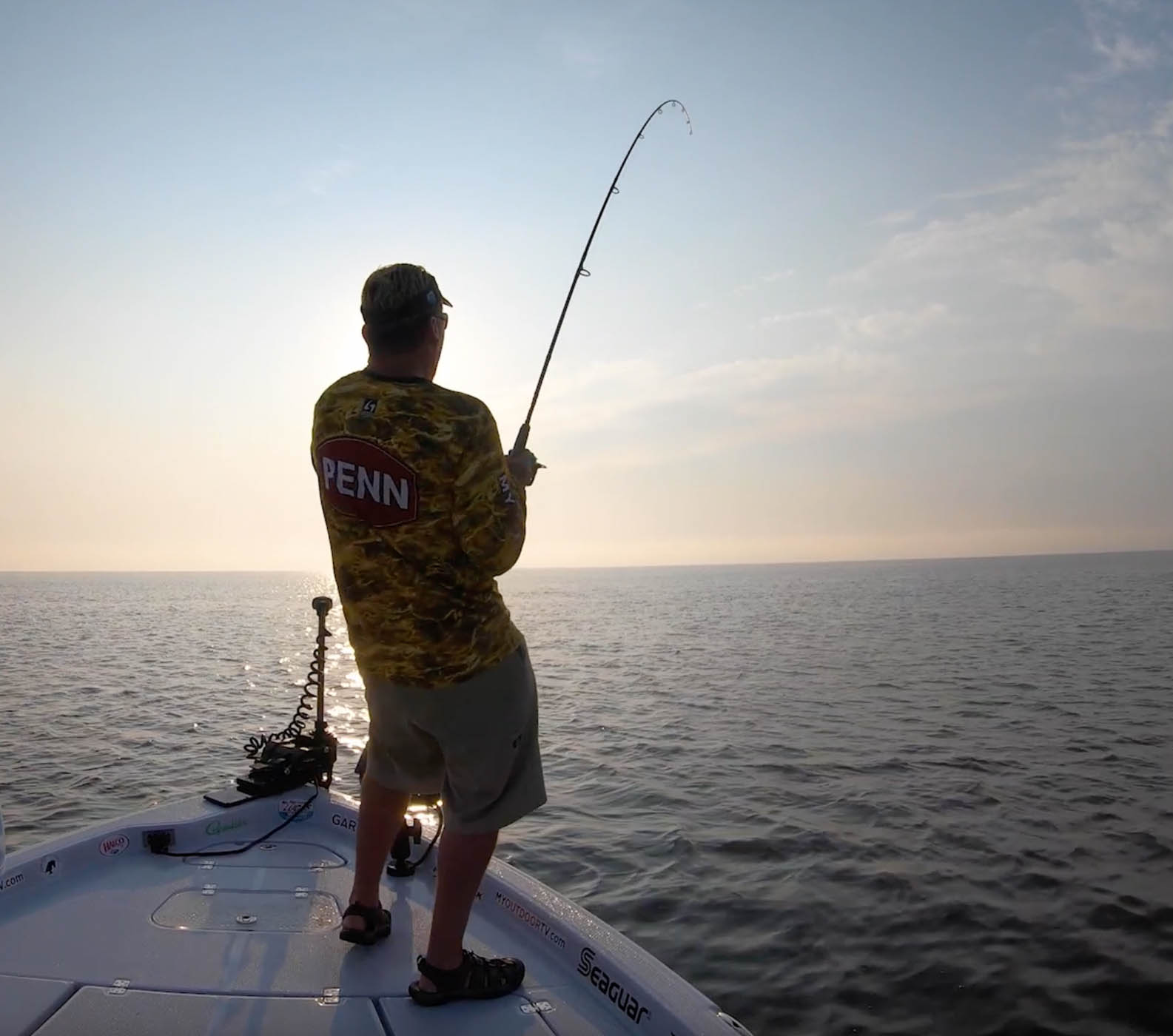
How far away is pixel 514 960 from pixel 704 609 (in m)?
55.6

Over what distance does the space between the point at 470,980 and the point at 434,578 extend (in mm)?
1435

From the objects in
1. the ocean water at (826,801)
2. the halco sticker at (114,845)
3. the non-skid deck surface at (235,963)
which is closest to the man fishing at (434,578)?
the non-skid deck surface at (235,963)

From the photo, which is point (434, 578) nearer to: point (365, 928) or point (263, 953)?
point (365, 928)

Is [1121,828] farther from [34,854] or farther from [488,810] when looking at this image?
[34,854]

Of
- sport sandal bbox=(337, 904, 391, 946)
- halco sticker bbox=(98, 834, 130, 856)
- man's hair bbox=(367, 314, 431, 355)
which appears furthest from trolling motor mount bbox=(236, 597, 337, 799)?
man's hair bbox=(367, 314, 431, 355)

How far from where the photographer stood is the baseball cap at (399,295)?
2.81 meters

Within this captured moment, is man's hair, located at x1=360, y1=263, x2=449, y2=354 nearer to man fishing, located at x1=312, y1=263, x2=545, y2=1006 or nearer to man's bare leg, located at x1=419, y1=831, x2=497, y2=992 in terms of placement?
man fishing, located at x1=312, y1=263, x2=545, y2=1006

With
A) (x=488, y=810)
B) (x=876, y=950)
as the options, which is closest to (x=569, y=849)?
(x=876, y=950)

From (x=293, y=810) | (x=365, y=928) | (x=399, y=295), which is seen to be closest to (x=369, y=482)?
(x=399, y=295)

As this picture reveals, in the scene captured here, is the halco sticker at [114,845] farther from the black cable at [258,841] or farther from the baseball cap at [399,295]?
the baseball cap at [399,295]

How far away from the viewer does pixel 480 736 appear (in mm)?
2818

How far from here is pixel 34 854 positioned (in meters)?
4.16

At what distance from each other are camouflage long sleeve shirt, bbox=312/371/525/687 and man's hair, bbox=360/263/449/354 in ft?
0.46

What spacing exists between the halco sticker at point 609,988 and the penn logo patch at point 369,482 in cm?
186
